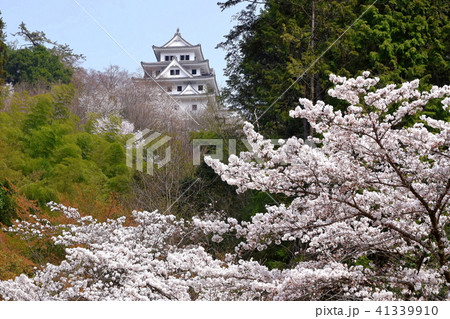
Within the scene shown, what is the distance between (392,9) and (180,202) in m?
5.84

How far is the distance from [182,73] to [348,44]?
672 inches

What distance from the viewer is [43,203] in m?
10.8

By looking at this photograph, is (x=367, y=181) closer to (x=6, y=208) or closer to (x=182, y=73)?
(x=6, y=208)

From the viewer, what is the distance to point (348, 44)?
9.94m

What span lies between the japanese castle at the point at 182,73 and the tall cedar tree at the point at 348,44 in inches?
465

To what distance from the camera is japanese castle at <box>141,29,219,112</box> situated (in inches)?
976

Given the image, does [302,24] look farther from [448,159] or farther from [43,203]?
[448,159]

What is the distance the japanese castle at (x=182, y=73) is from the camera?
24.8 meters

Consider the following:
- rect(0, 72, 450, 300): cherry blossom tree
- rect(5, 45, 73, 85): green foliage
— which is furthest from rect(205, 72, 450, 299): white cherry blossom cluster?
rect(5, 45, 73, 85): green foliage

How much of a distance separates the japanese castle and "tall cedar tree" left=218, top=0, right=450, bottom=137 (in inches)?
465
